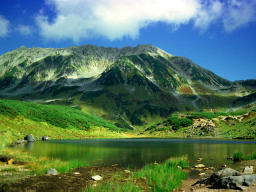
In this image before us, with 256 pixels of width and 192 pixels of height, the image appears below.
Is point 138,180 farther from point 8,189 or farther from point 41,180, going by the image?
point 8,189

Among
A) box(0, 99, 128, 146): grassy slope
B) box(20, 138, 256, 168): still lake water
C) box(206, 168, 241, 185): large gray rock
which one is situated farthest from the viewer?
box(0, 99, 128, 146): grassy slope

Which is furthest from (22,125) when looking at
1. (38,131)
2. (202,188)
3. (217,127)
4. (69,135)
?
(217,127)

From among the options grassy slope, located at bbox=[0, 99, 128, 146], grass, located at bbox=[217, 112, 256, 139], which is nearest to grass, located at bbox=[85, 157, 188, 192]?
grassy slope, located at bbox=[0, 99, 128, 146]

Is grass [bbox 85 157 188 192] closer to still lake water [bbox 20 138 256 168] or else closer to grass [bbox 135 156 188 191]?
grass [bbox 135 156 188 191]

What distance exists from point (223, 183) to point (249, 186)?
A: 2293 mm

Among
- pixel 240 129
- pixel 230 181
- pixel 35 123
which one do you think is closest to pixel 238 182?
pixel 230 181

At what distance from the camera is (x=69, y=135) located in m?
170

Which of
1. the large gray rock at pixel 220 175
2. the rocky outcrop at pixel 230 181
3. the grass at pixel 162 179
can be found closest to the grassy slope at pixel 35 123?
the grass at pixel 162 179

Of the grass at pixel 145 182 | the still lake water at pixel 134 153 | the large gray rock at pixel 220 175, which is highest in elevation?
the large gray rock at pixel 220 175

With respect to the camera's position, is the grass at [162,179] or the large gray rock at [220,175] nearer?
the large gray rock at [220,175]

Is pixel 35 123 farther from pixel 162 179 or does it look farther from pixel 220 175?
pixel 220 175

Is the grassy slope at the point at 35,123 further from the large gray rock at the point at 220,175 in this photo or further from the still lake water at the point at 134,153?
the large gray rock at the point at 220,175

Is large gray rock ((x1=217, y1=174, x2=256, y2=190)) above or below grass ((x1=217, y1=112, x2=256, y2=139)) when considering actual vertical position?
above

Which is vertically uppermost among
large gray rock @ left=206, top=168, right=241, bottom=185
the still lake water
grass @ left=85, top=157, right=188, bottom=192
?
large gray rock @ left=206, top=168, right=241, bottom=185
